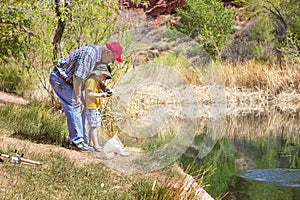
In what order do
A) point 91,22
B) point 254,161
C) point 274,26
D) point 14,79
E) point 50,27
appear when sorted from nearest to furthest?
point 254,161 < point 91,22 < point 50,27 < point 14,79 < point 274,26

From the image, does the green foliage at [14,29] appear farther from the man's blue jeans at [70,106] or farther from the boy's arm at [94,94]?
the boy's arm at [94,94]

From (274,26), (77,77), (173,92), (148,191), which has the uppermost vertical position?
(274,26)

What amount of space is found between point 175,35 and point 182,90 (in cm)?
121

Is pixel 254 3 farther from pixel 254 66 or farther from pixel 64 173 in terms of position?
pixel 64 173

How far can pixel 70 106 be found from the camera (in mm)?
7035

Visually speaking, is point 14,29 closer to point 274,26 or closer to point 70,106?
point 70,106

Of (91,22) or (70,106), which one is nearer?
(70,106)

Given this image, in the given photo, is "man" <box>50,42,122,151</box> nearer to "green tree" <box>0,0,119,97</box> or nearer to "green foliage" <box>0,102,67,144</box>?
"green foliage" <box>0,102,67,144</box>

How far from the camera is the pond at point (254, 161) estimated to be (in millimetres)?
6984

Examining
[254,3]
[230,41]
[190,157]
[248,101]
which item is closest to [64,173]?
[190,157]

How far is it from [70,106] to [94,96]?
340 mm

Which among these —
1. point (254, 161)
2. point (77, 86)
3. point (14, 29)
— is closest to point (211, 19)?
point (14, 29)

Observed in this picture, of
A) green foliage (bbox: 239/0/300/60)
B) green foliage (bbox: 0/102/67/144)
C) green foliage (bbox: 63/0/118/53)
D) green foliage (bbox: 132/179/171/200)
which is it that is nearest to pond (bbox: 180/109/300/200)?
green foliage (bbox: 132/179/171/200)

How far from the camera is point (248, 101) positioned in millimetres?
17641
